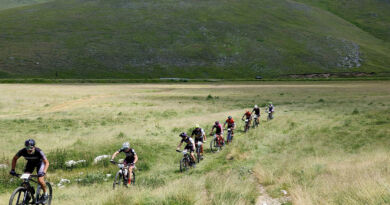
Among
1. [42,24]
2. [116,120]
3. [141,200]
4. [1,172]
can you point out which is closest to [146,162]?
[1,172]

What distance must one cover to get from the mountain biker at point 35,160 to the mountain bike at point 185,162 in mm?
7661

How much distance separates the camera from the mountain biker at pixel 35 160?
10.5m

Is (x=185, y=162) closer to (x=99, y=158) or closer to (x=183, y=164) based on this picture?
(x=183, y=164)

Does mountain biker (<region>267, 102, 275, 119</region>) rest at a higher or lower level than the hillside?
lower

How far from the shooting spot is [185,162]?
1758 cm

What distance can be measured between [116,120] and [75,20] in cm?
12867

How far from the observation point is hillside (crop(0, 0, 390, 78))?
11544 cm

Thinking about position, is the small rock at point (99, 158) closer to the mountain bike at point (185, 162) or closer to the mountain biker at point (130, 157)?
the mountain bike at point (185, 162)

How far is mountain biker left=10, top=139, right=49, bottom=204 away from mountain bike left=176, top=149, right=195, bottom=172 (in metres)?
7.66

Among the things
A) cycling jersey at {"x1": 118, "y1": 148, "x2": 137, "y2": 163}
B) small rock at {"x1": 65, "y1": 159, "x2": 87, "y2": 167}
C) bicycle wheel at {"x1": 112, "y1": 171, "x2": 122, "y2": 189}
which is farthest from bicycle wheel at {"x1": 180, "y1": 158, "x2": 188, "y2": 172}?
small rock at {"x1": 65, "y1": 159, "x2": 87, "y2": 167}

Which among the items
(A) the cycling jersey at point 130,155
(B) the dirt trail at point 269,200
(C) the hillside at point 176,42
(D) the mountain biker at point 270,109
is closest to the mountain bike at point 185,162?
(A) the cycling jersey at point 130,155

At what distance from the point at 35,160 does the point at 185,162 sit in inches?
326

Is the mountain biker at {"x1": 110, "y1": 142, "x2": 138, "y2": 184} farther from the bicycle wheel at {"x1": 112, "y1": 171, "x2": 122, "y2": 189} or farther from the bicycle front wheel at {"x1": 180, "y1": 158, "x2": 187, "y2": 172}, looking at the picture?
the bicycle front wheel at {"x1": 180, "y1": 158, "x2": 187, "y2": 172}

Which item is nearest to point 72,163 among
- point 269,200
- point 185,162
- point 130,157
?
point 130,157
